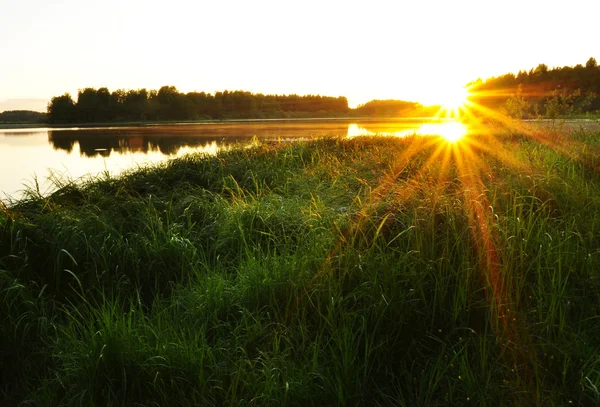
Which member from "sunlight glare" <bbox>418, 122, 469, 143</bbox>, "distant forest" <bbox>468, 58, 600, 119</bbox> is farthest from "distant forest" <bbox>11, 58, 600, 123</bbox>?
"sunlight glare" <bbox>418, 122, 469, 143</bbox>

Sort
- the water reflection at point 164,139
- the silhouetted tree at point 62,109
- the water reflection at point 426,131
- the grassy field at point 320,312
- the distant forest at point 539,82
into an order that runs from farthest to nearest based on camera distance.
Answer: the silhouetted tree at point 62,109 < the distant forest at point 539,82 < the water reflection at point 164,139 < the water reflection at point 426,131 < the grassy field at point 320,312

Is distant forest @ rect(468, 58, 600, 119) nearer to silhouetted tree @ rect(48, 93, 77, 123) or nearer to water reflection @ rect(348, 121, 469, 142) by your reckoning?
water reflection @ rect(348, 121, 469, 142)

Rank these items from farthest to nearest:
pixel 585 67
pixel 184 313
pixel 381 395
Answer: pixel 585 67 → pixel 184 313 → pixel 381 395

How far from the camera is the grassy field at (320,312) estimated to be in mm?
2615

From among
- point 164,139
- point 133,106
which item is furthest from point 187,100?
point 164,139

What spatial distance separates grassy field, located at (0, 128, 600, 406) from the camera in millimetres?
2615

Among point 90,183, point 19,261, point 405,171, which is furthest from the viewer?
point 405,171

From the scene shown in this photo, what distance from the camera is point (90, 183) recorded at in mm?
7285

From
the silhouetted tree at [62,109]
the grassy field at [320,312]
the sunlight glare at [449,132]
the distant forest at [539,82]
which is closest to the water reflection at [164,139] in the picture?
the sunlight glare at [449,132]

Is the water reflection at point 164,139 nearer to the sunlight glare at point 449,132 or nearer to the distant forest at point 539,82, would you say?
the sunlight glare at point 449,132

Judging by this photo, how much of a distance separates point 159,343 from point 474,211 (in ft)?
8.94

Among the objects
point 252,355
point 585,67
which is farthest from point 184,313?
point 585,67

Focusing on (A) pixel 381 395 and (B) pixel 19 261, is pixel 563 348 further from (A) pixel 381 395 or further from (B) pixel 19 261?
(B) pixel 19 261

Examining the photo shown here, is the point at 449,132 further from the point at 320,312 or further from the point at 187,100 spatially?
the point at 187,100
